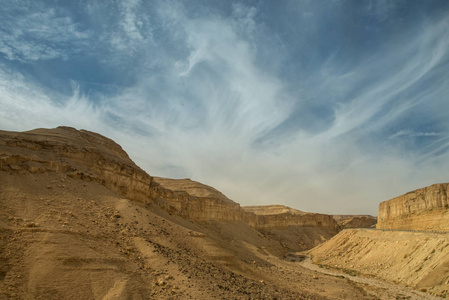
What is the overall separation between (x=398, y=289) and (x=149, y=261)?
55.8ft

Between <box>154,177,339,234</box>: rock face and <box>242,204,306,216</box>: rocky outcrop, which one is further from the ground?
<box>242,204,306,216</box>: rocky outcrop

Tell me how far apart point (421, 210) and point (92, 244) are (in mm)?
36870

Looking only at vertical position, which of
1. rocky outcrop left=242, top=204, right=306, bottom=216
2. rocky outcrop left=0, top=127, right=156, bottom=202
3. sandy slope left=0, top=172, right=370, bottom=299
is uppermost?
rocky outcrop left=242, top=204, right=306, bottom=216

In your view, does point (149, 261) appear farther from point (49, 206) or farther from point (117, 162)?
point (117, 162)

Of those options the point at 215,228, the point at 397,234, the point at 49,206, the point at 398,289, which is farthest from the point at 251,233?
the point at 49,206

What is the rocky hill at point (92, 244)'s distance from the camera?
32.6ft

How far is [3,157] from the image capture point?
51.2 ft

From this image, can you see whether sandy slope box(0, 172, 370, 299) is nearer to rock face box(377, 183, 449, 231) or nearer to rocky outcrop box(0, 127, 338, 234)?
rocky outcrop box(0, 127, 338, 234)

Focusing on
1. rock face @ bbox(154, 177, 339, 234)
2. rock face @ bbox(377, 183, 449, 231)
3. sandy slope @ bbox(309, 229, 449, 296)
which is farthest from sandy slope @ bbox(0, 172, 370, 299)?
rock face @ bbox(377, 183, 449, 231)

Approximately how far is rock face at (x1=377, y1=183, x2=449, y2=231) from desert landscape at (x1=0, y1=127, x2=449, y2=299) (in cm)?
17

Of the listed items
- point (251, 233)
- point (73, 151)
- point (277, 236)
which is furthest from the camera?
point (277, 236)

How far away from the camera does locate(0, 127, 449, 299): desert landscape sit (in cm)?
1023

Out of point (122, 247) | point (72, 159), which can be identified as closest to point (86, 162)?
point (72, 159)

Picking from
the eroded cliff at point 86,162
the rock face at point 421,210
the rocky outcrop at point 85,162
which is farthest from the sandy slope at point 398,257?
the rocky outcrop at point 85,162
